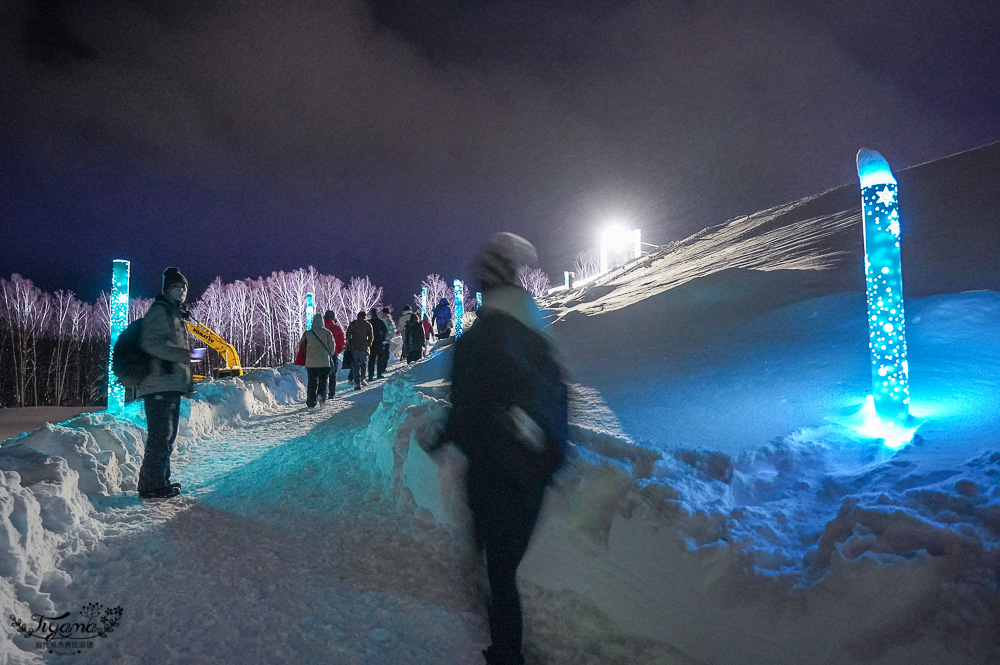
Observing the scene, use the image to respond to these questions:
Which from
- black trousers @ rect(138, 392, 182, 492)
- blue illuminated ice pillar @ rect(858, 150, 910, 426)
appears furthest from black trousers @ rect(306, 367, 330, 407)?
blue illuminated ice pillar @ rect(858, 150, 910, 426)

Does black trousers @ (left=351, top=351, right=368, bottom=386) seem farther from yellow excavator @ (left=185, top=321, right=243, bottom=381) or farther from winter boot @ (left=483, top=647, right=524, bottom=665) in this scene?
winter boot @ (left=483, top=647, right=524, bottom=665)

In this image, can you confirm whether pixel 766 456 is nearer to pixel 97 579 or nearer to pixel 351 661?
pixel 351 661

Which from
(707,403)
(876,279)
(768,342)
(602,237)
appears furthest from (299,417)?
(602,237)

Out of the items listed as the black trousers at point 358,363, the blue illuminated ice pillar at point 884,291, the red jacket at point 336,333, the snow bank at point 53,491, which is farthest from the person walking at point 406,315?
the blue illuminated ice pillar at point 884,291

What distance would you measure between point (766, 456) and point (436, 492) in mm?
2753

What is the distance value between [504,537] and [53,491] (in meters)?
3.83

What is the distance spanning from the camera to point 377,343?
1454cm

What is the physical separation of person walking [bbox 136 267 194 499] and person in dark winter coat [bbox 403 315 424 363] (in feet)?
34.1

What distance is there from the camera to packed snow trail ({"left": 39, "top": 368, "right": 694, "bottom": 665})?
2713mm

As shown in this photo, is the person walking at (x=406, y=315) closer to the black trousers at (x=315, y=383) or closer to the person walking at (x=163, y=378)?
the black trousers at (x=315, y=383)

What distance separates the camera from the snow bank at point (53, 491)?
2.94 meters

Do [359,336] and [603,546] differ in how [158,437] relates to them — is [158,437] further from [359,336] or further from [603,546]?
[359,336]

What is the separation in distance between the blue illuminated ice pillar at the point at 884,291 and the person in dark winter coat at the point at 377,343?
1110cm

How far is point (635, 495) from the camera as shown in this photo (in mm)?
3289
